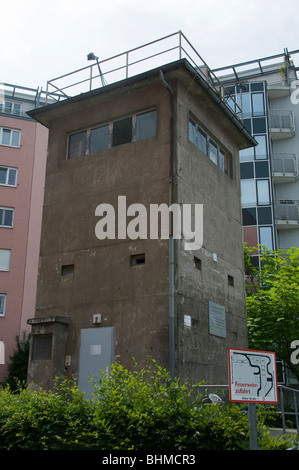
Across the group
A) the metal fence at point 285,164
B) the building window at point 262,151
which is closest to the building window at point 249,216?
the metal fence at point 285,164

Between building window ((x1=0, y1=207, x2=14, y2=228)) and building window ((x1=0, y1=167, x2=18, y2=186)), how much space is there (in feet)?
5.85

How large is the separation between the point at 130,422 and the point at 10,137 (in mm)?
30061

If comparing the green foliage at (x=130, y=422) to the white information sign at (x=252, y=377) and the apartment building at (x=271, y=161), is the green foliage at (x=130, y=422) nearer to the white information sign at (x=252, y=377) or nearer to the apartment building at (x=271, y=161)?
the white information sign at (x=252, y=377)

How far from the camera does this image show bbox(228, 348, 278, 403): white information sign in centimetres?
553

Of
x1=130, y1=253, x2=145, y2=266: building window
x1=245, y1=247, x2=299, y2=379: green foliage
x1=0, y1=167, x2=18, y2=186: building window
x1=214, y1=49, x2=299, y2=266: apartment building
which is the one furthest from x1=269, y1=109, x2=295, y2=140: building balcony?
x1=130, y1=253, x2=145, y2=266: building window

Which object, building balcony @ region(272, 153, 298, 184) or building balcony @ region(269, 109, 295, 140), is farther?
building balcony @ region(269, 109, 295, 140)

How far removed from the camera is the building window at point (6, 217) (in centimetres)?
3231

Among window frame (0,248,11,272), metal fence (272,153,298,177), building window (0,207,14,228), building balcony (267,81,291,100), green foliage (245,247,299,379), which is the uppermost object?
building balcony (267,81,291,100)

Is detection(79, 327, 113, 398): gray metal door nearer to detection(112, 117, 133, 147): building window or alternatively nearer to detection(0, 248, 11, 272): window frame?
detection(112, 117, 133, 147): building window

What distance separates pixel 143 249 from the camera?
1439 cm

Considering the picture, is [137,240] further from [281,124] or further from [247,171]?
[281,124]

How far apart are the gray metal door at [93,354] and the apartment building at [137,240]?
3cm

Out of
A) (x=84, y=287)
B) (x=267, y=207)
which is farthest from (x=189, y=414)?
(x=267, y=207)
